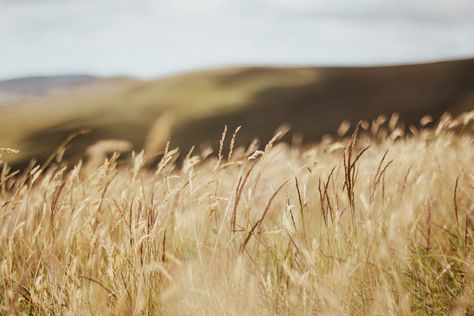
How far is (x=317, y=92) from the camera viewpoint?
2245 centimetres

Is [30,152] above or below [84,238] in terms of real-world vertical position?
below

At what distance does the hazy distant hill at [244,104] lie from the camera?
679 inches

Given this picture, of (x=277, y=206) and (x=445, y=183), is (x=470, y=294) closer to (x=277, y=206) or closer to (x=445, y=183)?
(x=445, y=183)

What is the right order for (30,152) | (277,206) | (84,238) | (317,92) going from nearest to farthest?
(84,238) < (277,206) < (30,152) < (317,92)

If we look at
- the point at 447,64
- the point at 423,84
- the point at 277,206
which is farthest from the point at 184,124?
the point at 277,206

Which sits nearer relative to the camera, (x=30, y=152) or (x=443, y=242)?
(x=443, y=242)

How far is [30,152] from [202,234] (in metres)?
15.2

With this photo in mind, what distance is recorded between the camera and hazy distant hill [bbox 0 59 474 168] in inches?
679

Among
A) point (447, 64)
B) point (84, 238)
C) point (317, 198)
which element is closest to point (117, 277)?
point (84, 238)

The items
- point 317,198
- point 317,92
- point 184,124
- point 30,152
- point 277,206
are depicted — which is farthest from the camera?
point 317,92

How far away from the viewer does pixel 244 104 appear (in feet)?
69.6

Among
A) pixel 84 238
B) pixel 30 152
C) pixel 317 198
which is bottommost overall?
pixel 30 152

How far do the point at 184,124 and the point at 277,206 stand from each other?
16363 millimetres

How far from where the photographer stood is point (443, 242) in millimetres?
1767
